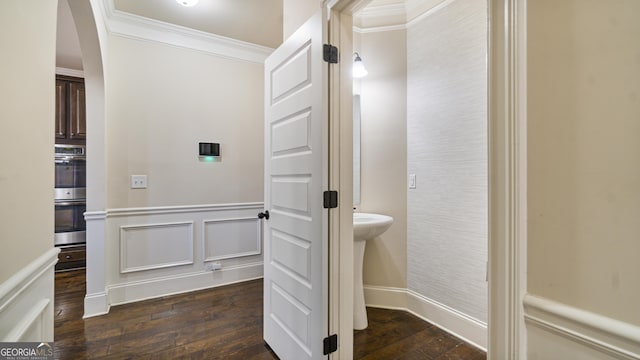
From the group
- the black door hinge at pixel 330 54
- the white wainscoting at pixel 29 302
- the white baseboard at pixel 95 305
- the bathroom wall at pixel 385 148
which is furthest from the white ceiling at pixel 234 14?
the white baseboard at pixel 95 305

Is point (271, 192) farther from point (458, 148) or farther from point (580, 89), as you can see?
point (580, 89)

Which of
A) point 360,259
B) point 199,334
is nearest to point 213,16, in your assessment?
point 360,259

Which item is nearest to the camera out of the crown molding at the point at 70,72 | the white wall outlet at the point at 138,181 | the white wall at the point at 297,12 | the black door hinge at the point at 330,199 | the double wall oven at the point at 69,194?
the black door hinge at the point at 330,199

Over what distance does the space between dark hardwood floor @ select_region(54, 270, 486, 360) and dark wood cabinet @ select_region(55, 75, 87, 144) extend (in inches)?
78.0

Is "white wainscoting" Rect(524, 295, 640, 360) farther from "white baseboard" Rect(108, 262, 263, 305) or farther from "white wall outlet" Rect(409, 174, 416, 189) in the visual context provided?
"white baseboard" Rect(108, 262, 263, 305)

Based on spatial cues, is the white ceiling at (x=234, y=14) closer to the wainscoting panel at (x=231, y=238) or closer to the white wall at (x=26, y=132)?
the white wall at (x=26, y=132)

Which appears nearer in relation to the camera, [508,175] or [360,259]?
[508,175]

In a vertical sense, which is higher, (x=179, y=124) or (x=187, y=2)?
(x=187, y=2)

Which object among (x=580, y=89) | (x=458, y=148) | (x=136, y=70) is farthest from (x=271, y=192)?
(x=136, y=70)

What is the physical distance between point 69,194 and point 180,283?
1.98 m

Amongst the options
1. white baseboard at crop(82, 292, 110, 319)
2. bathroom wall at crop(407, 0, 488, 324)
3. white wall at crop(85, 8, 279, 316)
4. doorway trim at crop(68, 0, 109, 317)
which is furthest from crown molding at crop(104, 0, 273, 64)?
white baseboard at crop(82, 292, 110, 319)

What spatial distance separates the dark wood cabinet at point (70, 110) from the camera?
11.5ft

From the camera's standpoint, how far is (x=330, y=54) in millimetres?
1437

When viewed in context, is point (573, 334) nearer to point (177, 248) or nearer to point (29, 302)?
point (29, 302)
